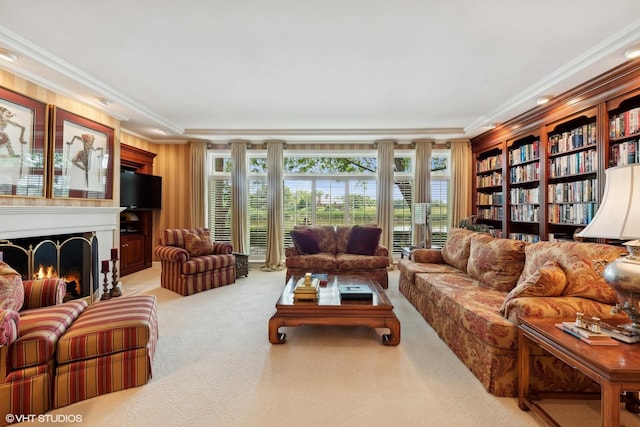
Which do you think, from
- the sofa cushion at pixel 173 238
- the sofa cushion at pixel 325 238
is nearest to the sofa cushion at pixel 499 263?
the sofa cushion at pixel 325 238

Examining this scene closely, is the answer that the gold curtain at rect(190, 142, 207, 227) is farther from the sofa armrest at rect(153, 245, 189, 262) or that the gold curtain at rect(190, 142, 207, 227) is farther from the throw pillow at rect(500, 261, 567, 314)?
the throw pillow at rect(500, 261, 567, 314)

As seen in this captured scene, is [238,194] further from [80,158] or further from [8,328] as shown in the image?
[8,328]

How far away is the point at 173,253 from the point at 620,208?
459 cm

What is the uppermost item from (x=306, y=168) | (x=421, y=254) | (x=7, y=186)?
(x=306, y=168)

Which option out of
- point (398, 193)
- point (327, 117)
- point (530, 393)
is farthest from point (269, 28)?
point (398, 193)

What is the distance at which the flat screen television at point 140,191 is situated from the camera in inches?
203

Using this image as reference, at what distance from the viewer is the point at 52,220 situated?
11.0ft

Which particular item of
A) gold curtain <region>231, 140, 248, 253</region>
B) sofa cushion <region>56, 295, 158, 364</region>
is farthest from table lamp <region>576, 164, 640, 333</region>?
gold curtain <region>231, 140, 248, 253</region>

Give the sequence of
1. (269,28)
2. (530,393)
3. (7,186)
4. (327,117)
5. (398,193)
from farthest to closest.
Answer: (398,193) < (327,117) < (7,186) < (269,28) < (530,393)

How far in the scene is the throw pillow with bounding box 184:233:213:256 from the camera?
4477 millimetres

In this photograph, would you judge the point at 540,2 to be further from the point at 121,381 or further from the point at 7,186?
the point at 7,186

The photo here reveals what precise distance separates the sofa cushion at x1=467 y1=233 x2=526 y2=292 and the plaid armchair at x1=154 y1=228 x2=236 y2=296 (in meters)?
3.60

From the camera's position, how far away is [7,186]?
115 inches

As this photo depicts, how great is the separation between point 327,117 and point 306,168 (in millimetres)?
Result: 1642
